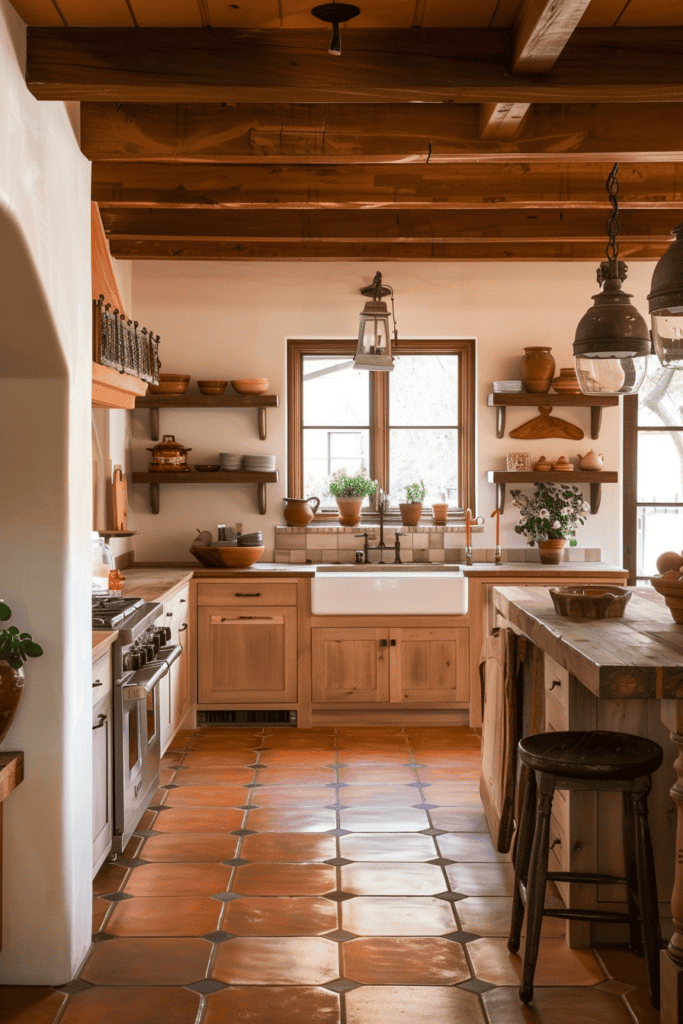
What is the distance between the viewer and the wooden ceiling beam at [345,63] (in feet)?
8.68

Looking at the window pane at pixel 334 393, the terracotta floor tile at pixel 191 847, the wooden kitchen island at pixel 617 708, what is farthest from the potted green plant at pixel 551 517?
the terracotta floor tile at pixel 191 847

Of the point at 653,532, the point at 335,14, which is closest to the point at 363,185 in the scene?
the point at 335,14

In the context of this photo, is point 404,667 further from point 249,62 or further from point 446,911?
point 249,62

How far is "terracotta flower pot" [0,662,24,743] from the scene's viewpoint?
2.77 m

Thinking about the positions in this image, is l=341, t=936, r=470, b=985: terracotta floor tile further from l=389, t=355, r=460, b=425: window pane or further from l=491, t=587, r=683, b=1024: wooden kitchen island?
l=389, t=355, r=460, b=425: window pane

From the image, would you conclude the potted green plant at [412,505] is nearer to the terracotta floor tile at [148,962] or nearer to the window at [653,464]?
the window at [653,464]

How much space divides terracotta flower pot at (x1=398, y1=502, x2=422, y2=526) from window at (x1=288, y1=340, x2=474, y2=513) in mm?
207

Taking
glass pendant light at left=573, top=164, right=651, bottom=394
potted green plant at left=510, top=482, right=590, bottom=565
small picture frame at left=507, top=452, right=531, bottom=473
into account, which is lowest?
potted green plant at left=510, top=482, right=590, bottom=565

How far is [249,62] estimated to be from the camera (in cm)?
265

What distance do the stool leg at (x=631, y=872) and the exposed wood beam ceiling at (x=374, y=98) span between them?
2.01 m

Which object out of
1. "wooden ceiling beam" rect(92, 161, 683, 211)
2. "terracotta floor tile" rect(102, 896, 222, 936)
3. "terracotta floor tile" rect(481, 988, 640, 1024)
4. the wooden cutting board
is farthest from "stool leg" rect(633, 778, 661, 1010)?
the wooden cutting board

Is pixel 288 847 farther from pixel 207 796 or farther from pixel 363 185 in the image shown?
pixel 363 185

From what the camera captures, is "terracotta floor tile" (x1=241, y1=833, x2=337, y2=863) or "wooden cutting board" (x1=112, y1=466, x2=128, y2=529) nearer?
"terracotta floor tile" (x1=241, y1=833, x2=337, y2=863)

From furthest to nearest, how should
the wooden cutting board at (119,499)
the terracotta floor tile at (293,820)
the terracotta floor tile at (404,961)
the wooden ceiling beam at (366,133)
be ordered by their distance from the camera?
the wooden cutting board at (119,499), the terracotta floor tile at (293,820), the wooden ceiling beam at (366,133), the terracotta floor tile at (404,961)
